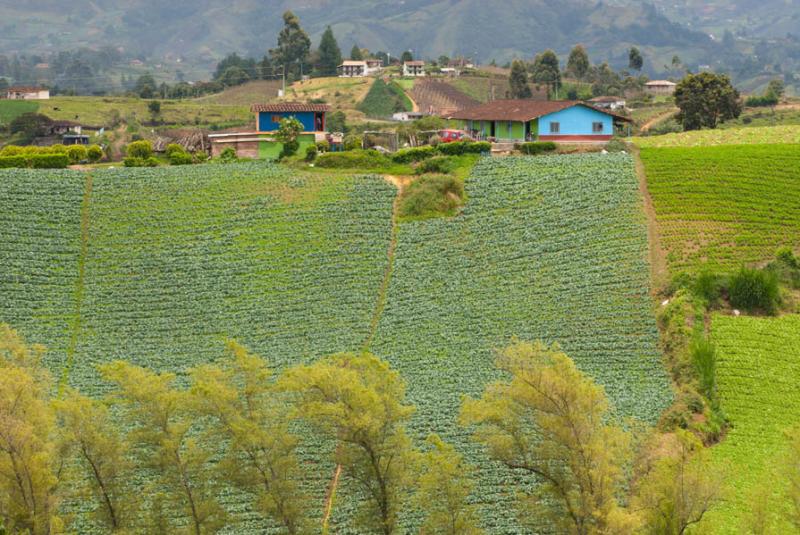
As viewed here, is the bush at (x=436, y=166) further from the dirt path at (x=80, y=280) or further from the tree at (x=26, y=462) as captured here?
the tree at (x=26, y=462)

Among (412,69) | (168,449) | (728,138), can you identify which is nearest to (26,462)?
(168,449)

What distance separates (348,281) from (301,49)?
344 ft

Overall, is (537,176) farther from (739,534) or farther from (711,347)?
(739,534)

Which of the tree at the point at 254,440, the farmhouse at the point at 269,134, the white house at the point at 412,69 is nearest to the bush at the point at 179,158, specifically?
the farmhouse at the point at 269,134

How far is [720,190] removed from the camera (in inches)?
2250

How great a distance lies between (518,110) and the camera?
75.2m

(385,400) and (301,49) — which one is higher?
(301,49)

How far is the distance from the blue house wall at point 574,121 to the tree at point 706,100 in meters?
14.4

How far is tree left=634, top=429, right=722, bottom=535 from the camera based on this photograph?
3117cm

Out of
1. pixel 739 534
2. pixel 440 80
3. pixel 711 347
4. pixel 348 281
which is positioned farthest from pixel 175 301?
pixel 440 80

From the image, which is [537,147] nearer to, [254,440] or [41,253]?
[41,253]

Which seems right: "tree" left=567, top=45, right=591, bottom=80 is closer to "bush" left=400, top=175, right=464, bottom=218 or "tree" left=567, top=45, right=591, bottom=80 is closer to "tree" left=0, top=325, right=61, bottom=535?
"bush" left=400, top=175, right=464, bottom=218

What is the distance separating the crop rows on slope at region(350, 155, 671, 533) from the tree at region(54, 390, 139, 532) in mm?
7942

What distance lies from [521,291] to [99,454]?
23.8 m
